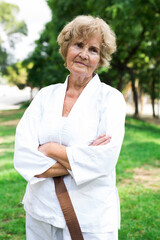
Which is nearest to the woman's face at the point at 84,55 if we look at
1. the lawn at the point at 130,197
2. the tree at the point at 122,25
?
the lawn at the point at 130,197

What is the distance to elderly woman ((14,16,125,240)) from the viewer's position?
1.82 m

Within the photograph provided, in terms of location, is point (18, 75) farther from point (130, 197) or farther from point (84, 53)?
point (84, 53)

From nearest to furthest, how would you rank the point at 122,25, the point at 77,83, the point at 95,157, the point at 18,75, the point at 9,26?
the point at 95,157 < the point at 77,83 < the point at 122,25 < the point at 9,26 < the point at 18,75

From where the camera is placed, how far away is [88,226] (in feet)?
6.15

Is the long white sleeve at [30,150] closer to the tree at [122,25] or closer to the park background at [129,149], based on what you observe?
the park background at [129,149]

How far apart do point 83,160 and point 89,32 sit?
0.81m

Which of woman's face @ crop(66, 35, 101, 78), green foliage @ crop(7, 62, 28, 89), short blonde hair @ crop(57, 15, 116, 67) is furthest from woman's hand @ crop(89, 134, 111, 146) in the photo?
green foliage @ crop(7, 62, 28, 89)

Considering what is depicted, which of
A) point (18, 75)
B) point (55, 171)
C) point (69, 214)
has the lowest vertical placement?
point (18, 75)

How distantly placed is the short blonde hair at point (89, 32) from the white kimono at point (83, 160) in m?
0.27

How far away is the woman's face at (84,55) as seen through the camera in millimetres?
1985

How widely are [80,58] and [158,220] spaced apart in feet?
9.23

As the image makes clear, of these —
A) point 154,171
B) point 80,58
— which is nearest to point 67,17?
point 154,171

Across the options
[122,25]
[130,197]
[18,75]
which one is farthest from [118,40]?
[18,75]

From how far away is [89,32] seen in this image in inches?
76.9
